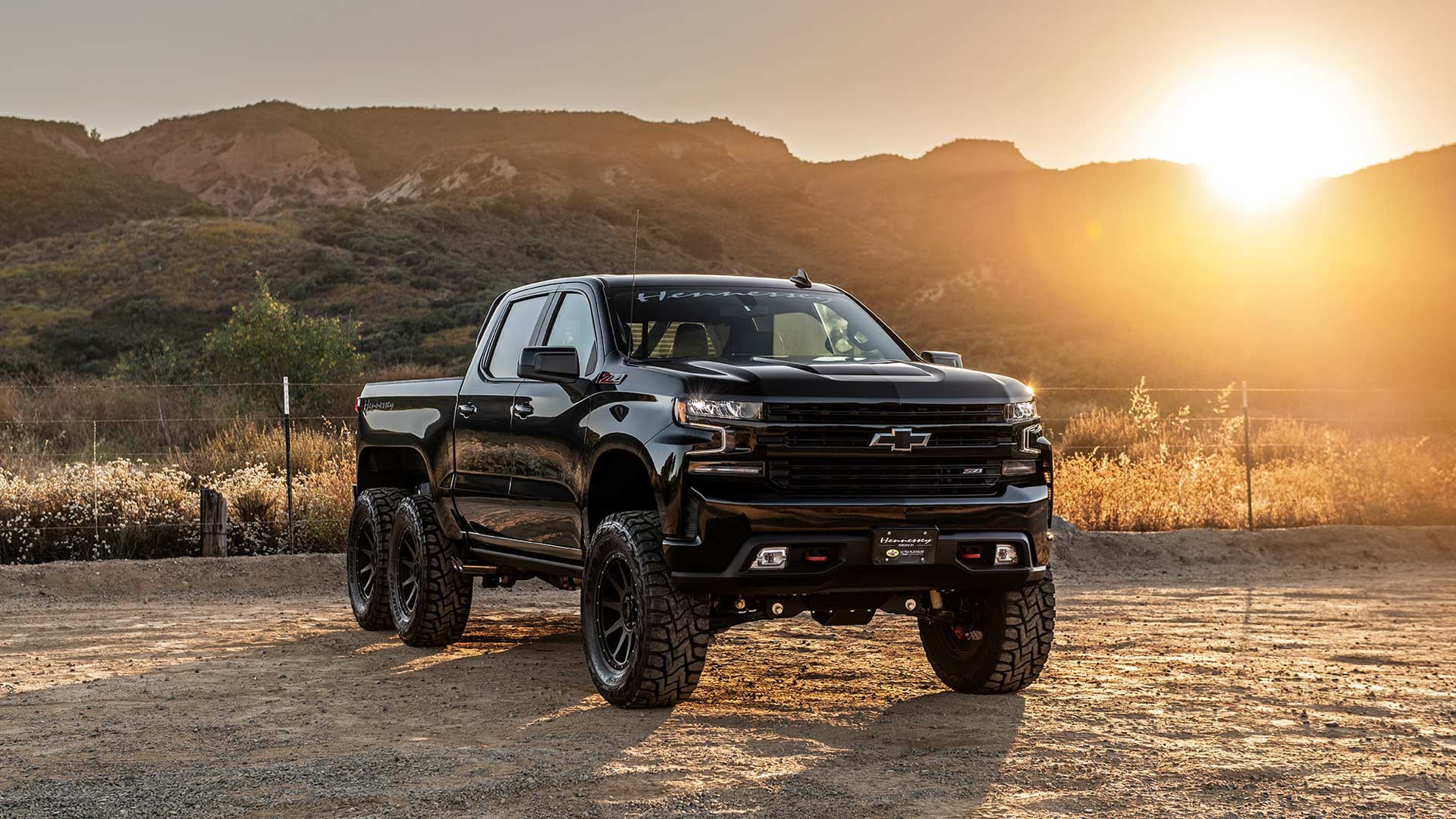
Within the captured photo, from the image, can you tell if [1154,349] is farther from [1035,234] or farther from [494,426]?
[1035,234]

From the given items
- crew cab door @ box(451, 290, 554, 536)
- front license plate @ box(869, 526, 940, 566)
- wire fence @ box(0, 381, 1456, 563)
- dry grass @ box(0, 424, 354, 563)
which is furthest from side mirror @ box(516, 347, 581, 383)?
dry grass @ box(0, 424, 354, 563)

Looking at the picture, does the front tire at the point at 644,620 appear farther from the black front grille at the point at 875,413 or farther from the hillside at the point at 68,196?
the hillside at the point at 68,196

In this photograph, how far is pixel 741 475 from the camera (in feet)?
24.7

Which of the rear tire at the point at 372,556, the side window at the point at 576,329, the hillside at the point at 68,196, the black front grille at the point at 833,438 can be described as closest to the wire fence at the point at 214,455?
the rear tire at the point at 372,556

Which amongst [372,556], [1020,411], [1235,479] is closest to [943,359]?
[1020,411]

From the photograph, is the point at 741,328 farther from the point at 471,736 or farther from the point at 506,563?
the point at 471,736

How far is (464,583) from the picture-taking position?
35.3 ft

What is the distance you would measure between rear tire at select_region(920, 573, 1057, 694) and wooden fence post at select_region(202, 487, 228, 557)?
951cm

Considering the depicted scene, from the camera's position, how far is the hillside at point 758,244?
52844mm

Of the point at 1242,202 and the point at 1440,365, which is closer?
the point at 1440,365

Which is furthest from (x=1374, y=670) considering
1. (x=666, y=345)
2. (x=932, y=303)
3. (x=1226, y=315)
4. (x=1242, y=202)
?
(x=1242, y=202)

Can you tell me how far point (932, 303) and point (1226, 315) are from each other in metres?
14.1

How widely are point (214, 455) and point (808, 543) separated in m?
13.9

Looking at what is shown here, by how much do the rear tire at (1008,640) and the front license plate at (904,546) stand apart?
34.8 inches
